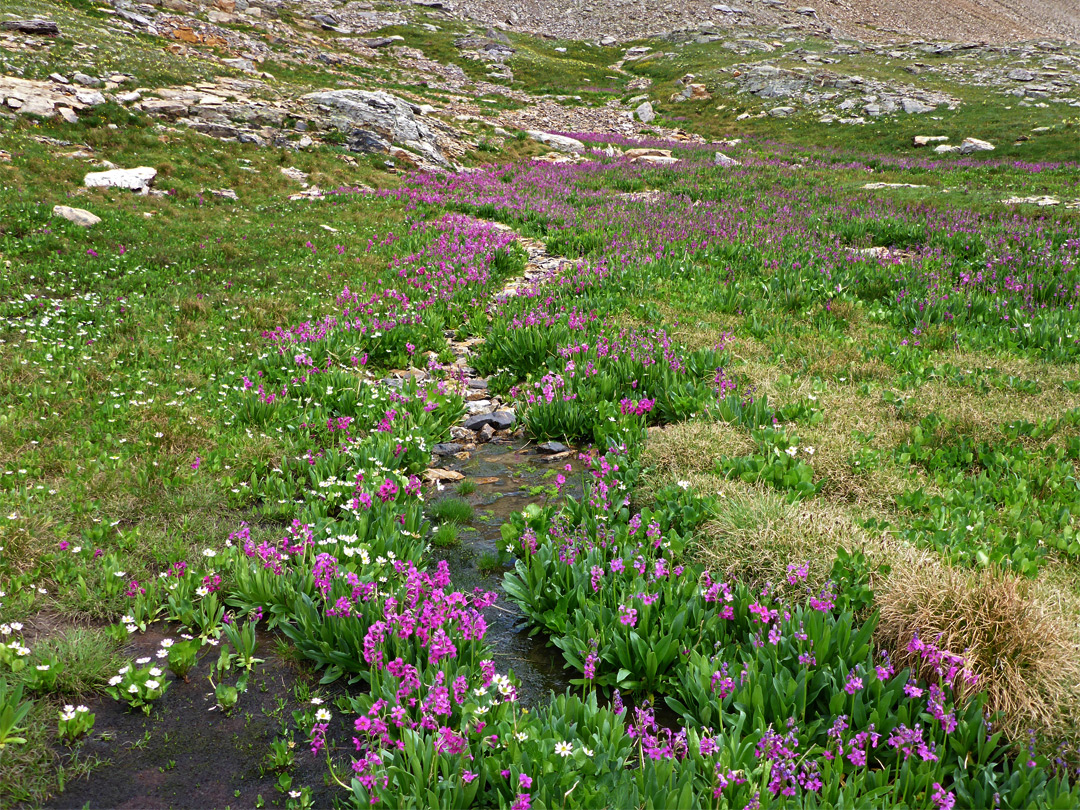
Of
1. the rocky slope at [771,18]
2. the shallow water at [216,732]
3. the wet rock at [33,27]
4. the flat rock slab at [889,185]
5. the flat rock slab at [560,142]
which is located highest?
the rocky slope at [771,18]

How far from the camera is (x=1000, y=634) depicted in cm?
329

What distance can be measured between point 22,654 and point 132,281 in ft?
31.6

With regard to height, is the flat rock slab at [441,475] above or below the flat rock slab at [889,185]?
below

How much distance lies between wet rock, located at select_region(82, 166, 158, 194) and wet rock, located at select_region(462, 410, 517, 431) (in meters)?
15.2

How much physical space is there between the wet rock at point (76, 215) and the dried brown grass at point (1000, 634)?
1639 centimetres

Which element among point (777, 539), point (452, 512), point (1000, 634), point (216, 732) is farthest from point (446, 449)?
point (1000, 634)

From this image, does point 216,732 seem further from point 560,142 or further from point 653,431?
point 560,142

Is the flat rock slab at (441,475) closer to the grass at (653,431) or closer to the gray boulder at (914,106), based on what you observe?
the grass at (653,431)

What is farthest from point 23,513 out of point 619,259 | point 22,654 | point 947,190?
A: point 947,190

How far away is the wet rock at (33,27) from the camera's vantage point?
2747cm

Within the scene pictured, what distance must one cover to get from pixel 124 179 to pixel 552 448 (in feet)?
55.3

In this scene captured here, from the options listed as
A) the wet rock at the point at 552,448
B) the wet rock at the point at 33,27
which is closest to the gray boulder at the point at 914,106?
the wet rock at the point at 552,448

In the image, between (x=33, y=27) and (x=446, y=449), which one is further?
(x=33, y=27)

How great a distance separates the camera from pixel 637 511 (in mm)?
5395
